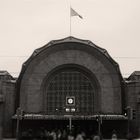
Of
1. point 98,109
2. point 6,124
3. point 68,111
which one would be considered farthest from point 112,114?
point 6,124

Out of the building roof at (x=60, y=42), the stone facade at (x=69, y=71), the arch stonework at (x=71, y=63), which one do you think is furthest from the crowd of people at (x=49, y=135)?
the building roof at (x=60, y=42)

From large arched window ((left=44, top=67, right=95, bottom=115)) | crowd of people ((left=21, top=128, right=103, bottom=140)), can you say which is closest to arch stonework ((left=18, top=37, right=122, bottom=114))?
large arched window ((left=44, top=67, right=95, bottom=115))

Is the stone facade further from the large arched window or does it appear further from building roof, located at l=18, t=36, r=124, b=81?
the large arched window

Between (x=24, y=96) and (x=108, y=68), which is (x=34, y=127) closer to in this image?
(x=24, y=96)

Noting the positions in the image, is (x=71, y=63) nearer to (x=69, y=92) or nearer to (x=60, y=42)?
(x=60, y=42)

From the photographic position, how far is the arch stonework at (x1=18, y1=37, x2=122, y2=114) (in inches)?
1901

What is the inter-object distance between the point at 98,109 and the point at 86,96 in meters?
2.06

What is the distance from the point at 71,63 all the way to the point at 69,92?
3426 millimetres

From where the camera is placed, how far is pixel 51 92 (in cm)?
4881

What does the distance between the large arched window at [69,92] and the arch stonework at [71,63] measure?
2.78 ft

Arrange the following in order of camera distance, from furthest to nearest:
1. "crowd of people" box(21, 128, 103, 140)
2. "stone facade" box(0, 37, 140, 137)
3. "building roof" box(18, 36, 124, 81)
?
"building roof" box(18, 36, 124, 81), "stone facade" box(0, 37, 140, 137), "crowd of people" box(21, 128, 103, 140)

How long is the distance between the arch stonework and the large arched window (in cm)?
85

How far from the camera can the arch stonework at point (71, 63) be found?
4828cm

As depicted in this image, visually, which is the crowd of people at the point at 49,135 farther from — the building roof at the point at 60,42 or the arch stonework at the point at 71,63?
the building roof at the point at 60,42
